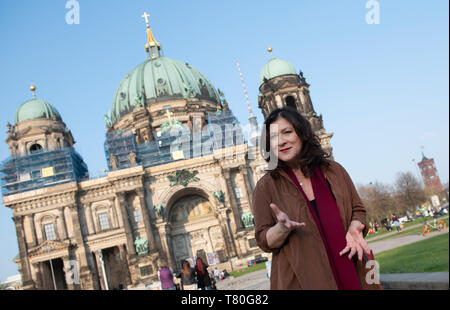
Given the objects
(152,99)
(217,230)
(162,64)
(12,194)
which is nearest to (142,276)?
(217,230)

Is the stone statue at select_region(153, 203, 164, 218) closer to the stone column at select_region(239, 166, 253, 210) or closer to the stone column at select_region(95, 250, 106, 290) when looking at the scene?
the stone column at select_region(95, 250, 106, 290)

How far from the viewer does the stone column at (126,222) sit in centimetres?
4069

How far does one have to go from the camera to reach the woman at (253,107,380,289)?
8.22 ft

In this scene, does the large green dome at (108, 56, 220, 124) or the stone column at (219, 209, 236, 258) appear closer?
the stone column at (219, 209, 236, 258)

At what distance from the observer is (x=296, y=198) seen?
271cm

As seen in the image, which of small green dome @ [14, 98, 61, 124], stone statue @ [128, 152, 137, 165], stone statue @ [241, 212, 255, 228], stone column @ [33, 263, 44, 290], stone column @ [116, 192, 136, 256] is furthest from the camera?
small green dome @ [14, 98, 61, 124]

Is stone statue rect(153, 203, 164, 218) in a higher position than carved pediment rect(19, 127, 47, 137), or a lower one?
lower

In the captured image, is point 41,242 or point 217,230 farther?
point 217,230

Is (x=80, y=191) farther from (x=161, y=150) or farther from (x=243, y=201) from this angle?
(x=243, y=201)

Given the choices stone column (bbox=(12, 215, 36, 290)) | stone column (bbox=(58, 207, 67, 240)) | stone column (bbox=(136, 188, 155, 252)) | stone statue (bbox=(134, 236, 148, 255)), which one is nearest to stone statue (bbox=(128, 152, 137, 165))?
stone column (bbox=(136, 188, 155, 252))

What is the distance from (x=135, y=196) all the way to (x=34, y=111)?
16003mm
